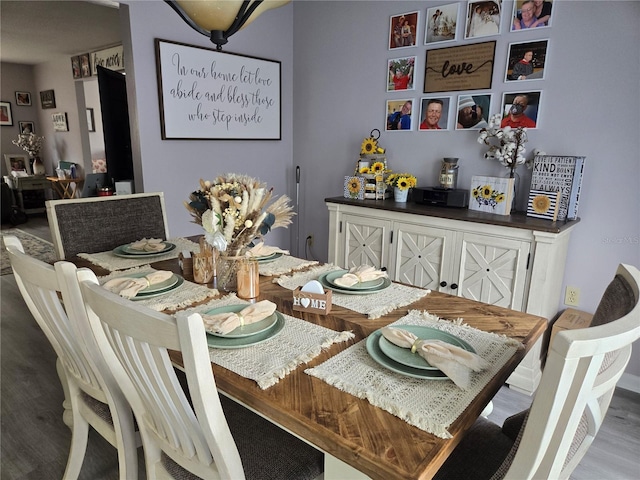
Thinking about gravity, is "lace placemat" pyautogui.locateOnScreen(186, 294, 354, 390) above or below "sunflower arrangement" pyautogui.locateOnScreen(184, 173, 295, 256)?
below

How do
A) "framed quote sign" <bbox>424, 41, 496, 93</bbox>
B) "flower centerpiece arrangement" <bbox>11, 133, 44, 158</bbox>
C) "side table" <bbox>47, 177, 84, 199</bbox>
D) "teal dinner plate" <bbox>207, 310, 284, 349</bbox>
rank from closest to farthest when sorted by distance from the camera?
"teal dinner plate" <bbox>207, 310, 284, 349</bbox> < "framed quote sign" <bbox>424, 41, 496, 93</bbox> < "side table" <bbox>47, 177, 84, 199</bbox> < "flower centerpiece arrangement" <bbox>11, 133, 44, 158</bbox>

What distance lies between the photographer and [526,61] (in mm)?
2287

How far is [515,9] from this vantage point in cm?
229

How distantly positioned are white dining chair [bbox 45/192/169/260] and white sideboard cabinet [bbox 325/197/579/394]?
47.4 inches

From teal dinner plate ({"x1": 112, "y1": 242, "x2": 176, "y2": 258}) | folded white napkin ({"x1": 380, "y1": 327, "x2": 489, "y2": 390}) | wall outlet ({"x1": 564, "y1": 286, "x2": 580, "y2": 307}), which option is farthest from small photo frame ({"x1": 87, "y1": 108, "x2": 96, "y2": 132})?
folded white napkin ({"x1": 380, "y1": 327, "x2": 489, "y2": 390})

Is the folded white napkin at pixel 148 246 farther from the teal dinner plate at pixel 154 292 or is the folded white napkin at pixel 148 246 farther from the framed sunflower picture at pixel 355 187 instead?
the framed sunflower picture at pixel 355 187

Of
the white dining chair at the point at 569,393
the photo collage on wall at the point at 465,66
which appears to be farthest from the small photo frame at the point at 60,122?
the white dining chair at the point at 569,393

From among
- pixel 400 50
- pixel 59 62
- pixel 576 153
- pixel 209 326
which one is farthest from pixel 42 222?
pixel 576 153

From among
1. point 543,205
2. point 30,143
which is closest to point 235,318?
point 543,205

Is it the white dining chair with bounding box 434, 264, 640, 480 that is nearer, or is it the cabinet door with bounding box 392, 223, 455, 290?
the white dining chair with bounding box 434, 264, 640, 480

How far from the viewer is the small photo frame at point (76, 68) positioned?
566 centimetres

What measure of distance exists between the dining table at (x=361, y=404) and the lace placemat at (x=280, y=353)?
1 cm

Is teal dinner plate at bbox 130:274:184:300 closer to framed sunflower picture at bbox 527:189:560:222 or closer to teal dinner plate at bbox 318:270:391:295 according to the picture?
teal dinner plate at bbox 318:270:391:295

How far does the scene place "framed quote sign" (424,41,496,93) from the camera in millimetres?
2422
